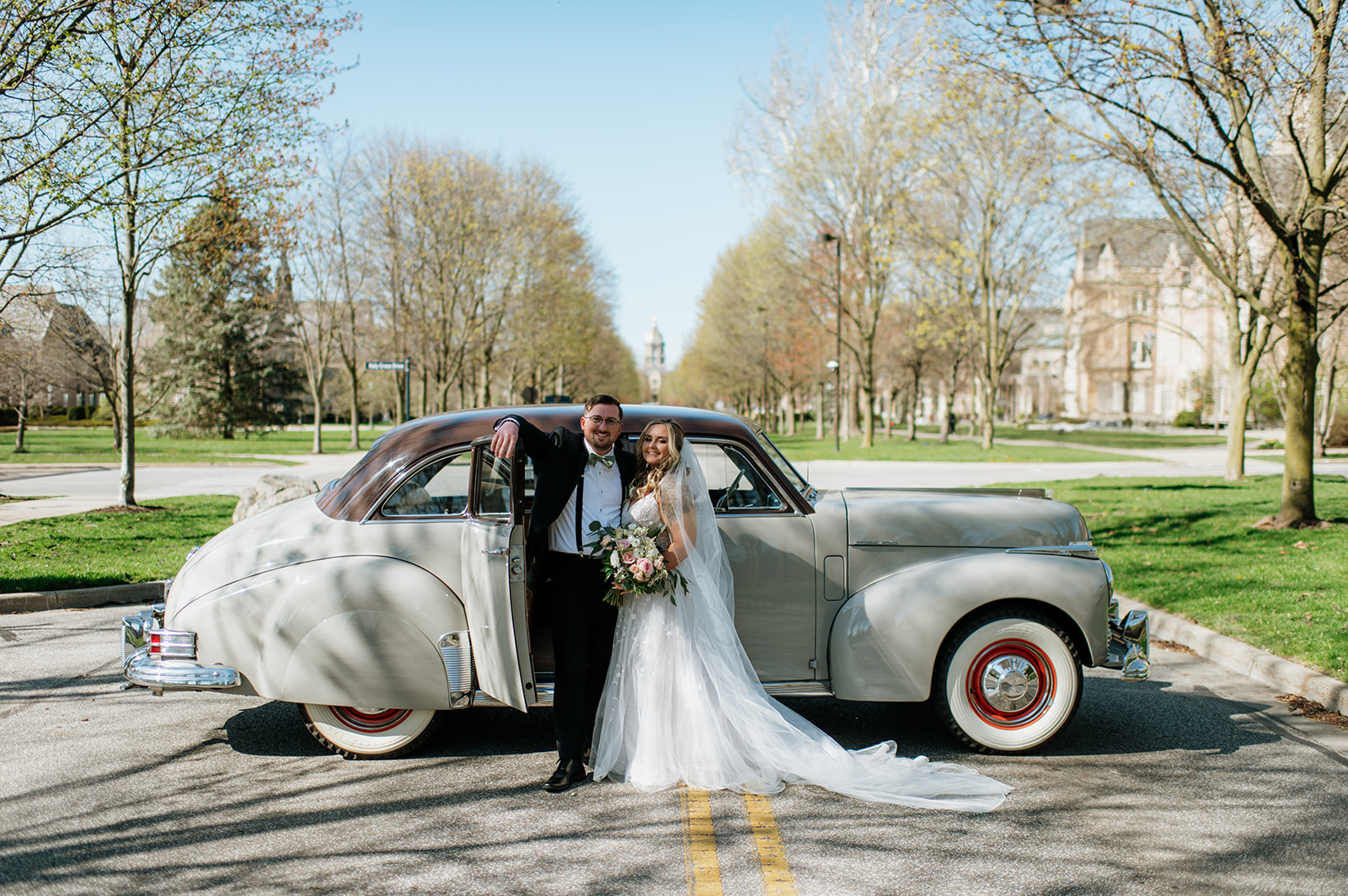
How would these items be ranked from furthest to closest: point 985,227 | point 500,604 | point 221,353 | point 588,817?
point 221,353 → point 985,227 → point 500,604 → point 588,817

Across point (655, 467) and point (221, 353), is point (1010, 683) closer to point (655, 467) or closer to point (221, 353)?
point (655, 467)

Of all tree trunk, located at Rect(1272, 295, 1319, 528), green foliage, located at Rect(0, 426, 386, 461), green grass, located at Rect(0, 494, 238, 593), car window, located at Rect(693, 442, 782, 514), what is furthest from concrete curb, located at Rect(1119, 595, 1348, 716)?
green foliage, located at Rect(0, 426, 386, 461)

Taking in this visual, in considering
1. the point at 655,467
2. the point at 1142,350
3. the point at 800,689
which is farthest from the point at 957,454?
the point at 1142,350

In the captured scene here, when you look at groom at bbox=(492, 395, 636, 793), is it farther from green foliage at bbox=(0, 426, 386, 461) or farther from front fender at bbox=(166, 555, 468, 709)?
green foliage at bbox=(0, 426, 386, 461)

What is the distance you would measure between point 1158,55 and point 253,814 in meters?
11.2

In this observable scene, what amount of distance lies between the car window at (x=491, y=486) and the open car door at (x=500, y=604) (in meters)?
0.35

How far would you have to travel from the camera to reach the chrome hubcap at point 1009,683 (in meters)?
4.91

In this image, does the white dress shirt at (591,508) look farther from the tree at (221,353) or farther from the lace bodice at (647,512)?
the tree at (221,353)

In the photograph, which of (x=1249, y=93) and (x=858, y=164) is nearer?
(x=1249, y=93)

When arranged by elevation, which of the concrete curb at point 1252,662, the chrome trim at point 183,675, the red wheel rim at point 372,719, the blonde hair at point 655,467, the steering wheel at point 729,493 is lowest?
the concrete curb at point 1252,662

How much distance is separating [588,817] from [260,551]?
6.93 feet

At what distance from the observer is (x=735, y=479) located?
5.09 meters

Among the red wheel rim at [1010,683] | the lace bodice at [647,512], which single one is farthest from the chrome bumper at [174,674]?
the red wheel rim at [1010,683]

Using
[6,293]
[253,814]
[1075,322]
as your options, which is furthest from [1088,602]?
[1075,322]
